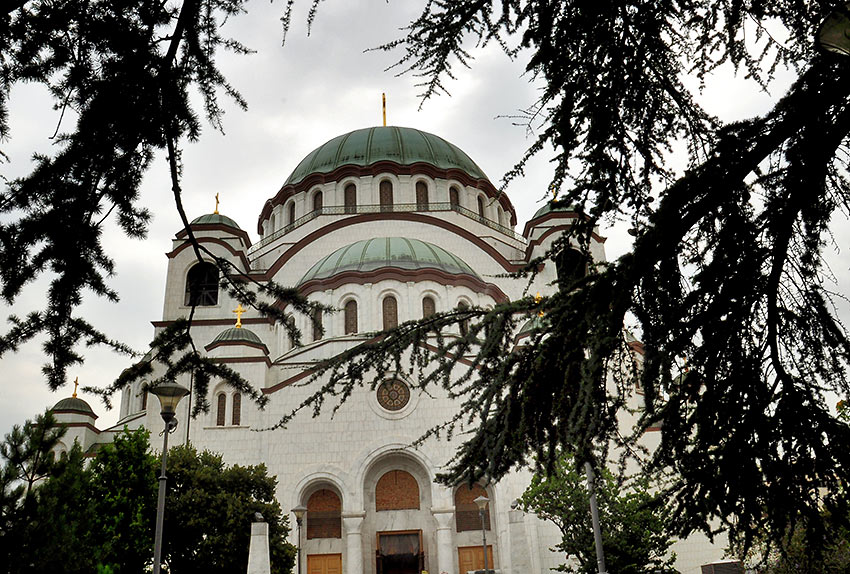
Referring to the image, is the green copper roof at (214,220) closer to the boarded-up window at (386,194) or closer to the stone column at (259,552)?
the boarded-up window at (386,194)

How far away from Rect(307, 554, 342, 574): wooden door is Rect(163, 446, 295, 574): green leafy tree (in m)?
2.91

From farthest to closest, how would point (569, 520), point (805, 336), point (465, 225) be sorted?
1. point (465, 225)
2. point (569, 520)
3. point (805, 336)

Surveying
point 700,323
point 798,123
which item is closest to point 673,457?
point 700,323

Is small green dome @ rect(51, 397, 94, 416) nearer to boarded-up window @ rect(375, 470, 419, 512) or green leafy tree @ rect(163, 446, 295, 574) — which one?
green leafy tree @ rect(163, 446, 295, 574)

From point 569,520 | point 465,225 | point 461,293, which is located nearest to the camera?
point 569,520

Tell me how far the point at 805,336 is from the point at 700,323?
0.94m

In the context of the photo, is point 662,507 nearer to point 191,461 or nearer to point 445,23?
point 445,23

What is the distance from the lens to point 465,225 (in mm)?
33938

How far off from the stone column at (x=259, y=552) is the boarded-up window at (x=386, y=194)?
20145mm

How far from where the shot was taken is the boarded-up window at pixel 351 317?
1016 inches

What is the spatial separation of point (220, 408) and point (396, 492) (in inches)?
261

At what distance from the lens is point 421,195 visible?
3519 centimetres

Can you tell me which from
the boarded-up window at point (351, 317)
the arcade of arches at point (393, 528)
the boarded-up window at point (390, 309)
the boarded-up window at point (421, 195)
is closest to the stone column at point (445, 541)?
the arcade of arches at point (393, 528)

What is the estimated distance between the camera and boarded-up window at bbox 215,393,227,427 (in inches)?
951
